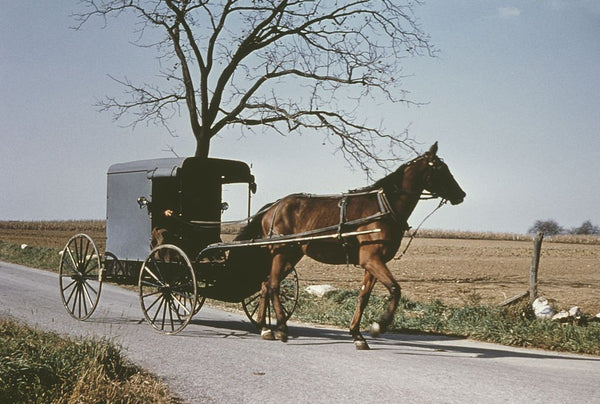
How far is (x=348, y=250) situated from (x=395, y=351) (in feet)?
4.99

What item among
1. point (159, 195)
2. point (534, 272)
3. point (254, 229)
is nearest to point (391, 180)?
point (254, 229)

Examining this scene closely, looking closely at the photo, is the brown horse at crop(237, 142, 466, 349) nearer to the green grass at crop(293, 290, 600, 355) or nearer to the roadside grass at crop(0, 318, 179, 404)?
the green grass at crop(293, 290, 600, 355)

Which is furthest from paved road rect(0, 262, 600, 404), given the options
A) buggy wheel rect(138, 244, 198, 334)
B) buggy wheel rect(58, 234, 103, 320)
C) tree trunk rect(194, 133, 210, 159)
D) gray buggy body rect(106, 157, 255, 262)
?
tree trunk rect(194, 133, 210, 159)

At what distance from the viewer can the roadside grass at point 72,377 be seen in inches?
213

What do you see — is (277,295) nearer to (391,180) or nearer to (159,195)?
(391,180)

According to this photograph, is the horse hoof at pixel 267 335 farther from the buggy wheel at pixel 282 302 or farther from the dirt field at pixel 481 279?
the dirt field at pixel 481 279

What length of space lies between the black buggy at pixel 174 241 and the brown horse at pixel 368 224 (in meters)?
0.77

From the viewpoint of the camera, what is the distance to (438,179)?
8.41m

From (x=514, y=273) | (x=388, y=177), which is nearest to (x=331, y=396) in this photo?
(x=388, y=177)

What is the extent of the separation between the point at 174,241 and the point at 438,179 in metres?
4.57

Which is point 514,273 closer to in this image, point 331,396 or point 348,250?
point 348,250

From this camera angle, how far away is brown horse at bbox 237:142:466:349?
839 centimetres

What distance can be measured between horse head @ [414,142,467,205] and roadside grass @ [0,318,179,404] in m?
4.38

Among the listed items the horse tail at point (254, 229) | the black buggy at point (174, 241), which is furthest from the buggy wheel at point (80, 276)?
the horse tail at point (254, 229)
